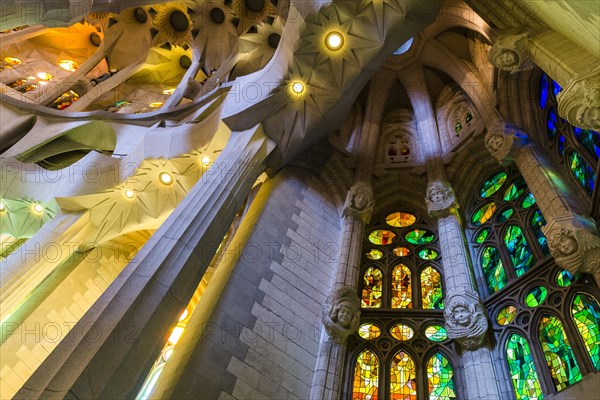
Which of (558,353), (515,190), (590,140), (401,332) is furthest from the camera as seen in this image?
(515,190)

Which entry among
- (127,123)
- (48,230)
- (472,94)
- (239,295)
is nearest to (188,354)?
(239,295)

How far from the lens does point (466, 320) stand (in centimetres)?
626

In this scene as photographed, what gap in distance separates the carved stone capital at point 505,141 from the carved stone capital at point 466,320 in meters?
2.37

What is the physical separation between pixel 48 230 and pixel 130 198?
1443mm

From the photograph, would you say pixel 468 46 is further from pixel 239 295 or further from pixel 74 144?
pixel 74 144

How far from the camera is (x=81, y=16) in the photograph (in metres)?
6.49

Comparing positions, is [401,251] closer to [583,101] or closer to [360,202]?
[360,202]

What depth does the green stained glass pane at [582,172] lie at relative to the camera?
20.0 feet

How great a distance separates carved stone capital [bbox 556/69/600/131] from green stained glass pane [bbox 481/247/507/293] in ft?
11.4

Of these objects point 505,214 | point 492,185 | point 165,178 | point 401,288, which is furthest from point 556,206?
point 165,178

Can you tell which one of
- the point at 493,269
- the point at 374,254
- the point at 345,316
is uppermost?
the point at 374,254

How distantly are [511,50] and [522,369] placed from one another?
4011 millimetres

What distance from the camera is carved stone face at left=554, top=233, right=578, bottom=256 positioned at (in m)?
5.18

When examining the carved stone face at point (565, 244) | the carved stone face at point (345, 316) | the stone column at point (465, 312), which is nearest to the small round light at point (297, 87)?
the stone column at point (465, 312)
